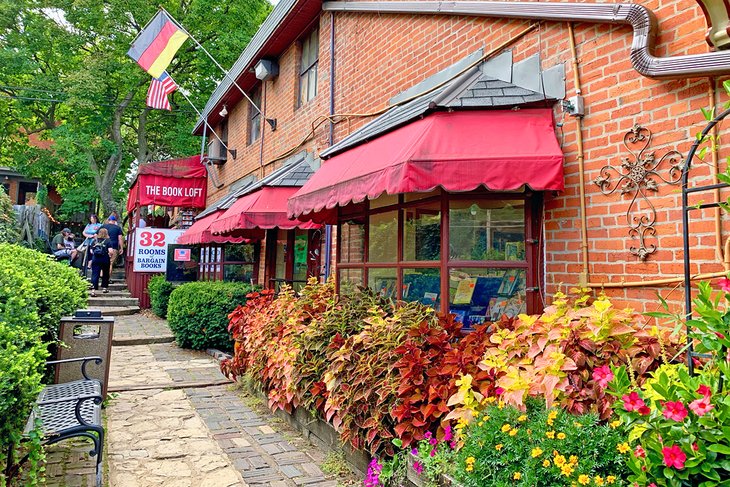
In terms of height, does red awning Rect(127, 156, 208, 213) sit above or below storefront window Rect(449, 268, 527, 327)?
above

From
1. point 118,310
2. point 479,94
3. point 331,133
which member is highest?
point 331,133

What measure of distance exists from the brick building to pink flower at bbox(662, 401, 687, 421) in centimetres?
164

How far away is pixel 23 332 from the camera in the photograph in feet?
9.76

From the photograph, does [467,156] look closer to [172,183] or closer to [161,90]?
[161,90]

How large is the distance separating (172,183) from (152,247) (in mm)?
2389

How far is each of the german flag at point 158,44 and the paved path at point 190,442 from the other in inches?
272

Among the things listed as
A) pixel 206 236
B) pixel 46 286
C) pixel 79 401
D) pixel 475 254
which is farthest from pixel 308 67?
pixel 79 401

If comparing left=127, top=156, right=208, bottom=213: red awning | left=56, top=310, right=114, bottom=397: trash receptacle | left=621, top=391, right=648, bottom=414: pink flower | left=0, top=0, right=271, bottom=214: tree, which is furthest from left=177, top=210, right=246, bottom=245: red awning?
left=0, top=0, right=271, bottom=214: tree

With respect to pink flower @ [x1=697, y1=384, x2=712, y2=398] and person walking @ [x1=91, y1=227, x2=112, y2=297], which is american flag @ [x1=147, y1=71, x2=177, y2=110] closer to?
person walking @ [x1=91, y1=227, x2=112, y2=297]

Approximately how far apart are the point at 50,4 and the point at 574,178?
23943 mm

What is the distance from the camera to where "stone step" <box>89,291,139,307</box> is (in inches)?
551

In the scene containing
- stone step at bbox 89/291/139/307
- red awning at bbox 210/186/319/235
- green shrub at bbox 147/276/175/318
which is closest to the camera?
red awning at bbox 210/186/319/235

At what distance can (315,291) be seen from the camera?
644 centimetres

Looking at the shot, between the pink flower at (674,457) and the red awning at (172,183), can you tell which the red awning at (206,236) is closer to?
Answer: the red awning at (172,183)
